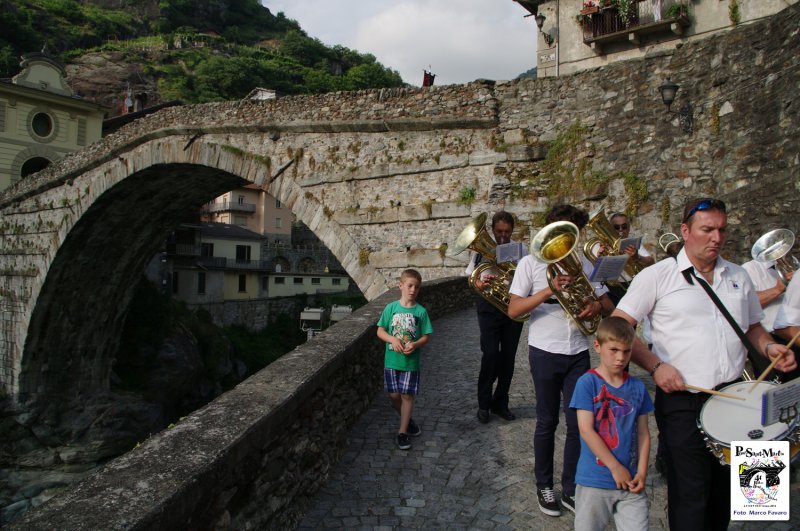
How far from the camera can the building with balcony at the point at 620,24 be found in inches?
490

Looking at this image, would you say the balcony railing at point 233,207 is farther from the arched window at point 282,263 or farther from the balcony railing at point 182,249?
the balcony railing at point 182,249

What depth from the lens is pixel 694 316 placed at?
7.16 ft

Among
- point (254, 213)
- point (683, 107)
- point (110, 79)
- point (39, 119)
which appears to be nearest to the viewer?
point (683, 107)

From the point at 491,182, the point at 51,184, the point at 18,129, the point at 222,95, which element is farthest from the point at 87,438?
the point at 222,95

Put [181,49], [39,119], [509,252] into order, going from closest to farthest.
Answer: [509,252] → [39,119] → [181,49]

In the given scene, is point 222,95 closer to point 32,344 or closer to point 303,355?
point 32,344


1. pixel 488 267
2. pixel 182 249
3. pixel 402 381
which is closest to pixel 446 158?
pixel 488 267

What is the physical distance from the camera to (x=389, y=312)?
388 cm

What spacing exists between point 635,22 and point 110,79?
140 feet

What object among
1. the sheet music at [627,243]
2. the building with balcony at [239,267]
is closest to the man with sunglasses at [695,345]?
the sheet music at [627,243]

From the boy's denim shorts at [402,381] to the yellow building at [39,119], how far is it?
2508 cm

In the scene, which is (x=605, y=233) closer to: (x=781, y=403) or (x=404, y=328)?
(x=404, y=328)

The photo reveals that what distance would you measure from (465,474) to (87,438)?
19.1 m

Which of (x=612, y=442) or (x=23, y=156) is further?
(x=23, y=156)
